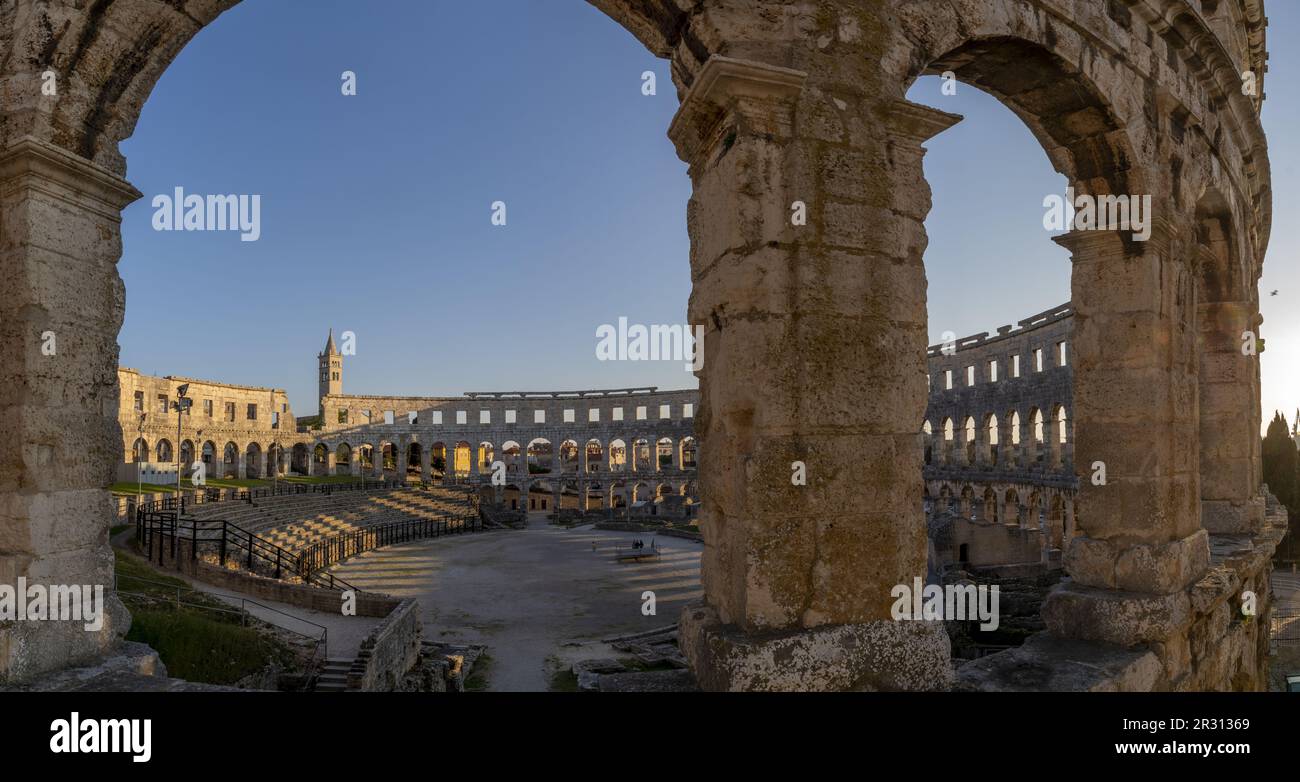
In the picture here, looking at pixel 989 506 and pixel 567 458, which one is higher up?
pixel 567 458

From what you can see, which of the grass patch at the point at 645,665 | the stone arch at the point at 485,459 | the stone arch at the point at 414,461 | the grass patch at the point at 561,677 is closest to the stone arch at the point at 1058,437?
the grass patch at the point at 645,665

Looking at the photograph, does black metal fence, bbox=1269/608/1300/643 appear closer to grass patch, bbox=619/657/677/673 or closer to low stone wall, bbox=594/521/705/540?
grass patch, bbox=619/657/677/673

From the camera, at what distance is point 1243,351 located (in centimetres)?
822

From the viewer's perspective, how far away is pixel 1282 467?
1273 inches

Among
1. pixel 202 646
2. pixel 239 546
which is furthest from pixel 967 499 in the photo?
pixel 202 646

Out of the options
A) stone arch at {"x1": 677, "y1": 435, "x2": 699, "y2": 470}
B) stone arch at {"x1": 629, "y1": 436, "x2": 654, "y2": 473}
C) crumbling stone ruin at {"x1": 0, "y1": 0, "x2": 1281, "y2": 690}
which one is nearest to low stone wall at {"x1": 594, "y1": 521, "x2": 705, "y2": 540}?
stone arch at {"x1": 629, "y1": 436, "x2": 654, "y2": 473}

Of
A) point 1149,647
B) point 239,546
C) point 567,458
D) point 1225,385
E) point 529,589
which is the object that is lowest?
point 529,589

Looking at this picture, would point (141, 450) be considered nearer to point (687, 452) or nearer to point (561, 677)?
point (561, 677)

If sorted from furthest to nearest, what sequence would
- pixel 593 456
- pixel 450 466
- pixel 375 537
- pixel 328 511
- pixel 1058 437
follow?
pixel 593 456
pixel 450 466
pixel 328 511
pixel 375 537
pixel 1058 437

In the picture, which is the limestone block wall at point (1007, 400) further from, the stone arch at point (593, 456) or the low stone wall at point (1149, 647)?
the stone arch at point (593, 456)

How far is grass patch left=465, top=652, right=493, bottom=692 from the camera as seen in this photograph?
11.5 metres

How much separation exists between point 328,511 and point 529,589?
496 inches

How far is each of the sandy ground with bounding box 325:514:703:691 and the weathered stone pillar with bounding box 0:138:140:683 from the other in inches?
327
